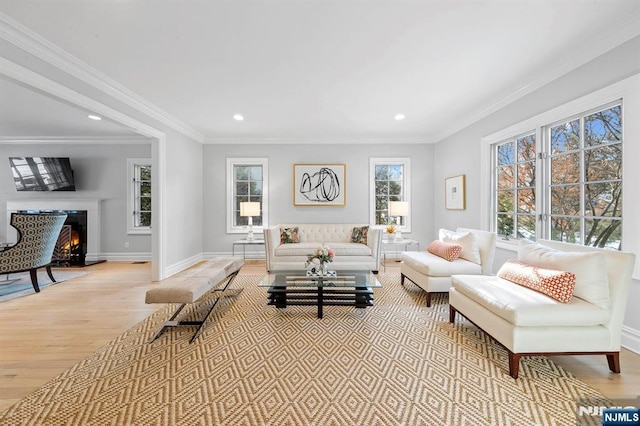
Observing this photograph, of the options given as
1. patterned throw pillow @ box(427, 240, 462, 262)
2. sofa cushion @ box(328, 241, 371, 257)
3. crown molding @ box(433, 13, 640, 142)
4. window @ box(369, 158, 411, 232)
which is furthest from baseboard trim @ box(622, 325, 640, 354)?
window @ box(369, 158, 411, 232)

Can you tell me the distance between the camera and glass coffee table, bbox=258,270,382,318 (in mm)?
2764

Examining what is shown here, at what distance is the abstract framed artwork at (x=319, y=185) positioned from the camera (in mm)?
5512

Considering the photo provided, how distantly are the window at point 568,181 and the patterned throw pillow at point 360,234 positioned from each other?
2155 mm

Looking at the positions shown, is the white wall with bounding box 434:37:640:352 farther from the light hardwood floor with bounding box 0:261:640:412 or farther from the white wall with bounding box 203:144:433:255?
the light hardwood floor with bounding box 0:261:640:412

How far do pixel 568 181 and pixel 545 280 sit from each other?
149cm

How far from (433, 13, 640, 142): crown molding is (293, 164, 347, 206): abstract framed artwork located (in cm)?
279

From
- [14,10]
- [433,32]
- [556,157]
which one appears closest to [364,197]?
[556,157]

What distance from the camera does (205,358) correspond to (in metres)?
2.02

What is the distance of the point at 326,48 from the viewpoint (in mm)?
2381

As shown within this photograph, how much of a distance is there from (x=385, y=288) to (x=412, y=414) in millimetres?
2302

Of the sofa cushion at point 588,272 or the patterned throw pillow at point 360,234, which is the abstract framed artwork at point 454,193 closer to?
the patterned throw pillow at point 360,234

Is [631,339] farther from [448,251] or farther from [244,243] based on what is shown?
[244,243]

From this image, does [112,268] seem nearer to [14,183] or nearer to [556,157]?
[14,183]

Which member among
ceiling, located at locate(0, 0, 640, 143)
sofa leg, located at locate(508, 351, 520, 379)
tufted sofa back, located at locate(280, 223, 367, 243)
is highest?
ceiling, located at locate(0, 0, 640, 143)
